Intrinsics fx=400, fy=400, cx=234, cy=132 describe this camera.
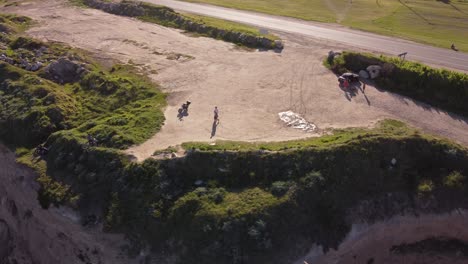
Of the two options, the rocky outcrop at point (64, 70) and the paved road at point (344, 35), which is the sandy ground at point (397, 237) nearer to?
the paved road at point (344, 35)

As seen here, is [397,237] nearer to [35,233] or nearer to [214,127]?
[214,127]

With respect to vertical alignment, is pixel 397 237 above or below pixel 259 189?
below

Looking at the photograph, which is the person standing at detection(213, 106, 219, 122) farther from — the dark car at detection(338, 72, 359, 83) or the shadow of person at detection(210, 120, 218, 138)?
the dark car at detection(338, 72, 359, 83)

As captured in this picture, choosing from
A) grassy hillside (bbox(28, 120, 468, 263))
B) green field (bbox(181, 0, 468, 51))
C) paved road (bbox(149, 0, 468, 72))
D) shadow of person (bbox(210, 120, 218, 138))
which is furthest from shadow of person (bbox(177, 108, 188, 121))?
green field (bbox(181, 0, 468, 51))

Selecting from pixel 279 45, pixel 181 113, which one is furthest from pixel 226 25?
pixel 181 113

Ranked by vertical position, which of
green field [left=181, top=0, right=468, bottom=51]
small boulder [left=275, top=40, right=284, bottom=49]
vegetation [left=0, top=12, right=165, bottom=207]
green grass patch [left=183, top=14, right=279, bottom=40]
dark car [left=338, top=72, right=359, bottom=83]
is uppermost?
green field [left=181, top=0, right=468, bottom=51]
